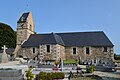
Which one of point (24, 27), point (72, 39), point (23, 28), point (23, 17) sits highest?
point (23, 17)

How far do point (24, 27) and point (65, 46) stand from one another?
9724mm

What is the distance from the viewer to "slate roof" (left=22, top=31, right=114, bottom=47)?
1422 inches

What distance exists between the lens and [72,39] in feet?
127

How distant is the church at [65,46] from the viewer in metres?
35.4

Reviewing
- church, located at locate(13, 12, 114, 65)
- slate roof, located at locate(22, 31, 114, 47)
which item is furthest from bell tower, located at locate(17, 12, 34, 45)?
slate roof, located at locate(22, 31, 114, 47)

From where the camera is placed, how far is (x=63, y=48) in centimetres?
3756

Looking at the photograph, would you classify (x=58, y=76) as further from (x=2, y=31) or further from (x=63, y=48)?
(x=2, y=31)

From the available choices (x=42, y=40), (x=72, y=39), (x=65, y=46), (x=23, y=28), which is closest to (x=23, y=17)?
(x=23, y=28)

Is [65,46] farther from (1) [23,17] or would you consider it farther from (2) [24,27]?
(1) [23,17]

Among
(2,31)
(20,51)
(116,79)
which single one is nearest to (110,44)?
(20,51)

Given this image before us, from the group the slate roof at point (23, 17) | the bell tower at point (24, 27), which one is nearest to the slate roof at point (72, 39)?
the bell tower at point (24, 27)

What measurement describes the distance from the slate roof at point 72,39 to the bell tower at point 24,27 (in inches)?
51.1

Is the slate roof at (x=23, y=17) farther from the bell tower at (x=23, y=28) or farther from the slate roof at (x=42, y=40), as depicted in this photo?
the slate roof at (x=42, y=40)

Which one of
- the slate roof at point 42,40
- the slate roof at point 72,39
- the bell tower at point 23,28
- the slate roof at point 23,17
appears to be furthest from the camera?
the slate roof at point 23,17
